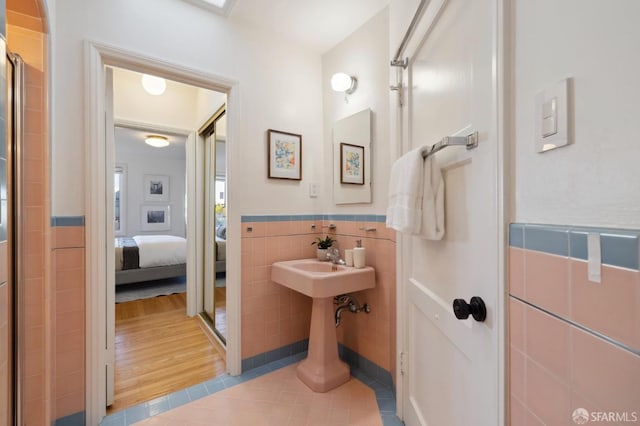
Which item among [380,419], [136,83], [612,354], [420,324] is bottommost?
[380,419]

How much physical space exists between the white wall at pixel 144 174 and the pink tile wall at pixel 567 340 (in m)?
5.98

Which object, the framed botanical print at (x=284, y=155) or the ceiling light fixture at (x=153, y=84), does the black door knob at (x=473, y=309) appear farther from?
the ceiling light fixture at (x=153, y=84)

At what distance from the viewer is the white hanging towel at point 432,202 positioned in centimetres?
101

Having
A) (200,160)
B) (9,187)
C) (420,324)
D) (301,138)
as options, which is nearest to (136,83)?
(200,160)

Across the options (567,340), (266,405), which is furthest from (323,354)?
(567,340)

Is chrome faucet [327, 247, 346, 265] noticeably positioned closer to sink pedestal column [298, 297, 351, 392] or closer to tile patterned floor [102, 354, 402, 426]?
sink pedestal column [298, 297, 351, 392]

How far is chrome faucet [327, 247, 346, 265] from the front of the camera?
208 cm

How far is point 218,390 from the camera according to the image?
70.9 inches

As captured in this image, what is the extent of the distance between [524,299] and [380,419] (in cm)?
131

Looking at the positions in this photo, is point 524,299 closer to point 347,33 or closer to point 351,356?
point 351,356

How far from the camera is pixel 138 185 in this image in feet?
18.8

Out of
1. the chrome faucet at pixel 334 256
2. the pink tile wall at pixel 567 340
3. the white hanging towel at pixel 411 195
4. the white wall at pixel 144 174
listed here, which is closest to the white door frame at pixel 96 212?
the chrome faucet at pixel 334 256

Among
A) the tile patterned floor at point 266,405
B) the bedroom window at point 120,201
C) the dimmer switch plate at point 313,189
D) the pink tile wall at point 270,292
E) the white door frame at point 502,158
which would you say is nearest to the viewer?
the white door frame at point 502,158

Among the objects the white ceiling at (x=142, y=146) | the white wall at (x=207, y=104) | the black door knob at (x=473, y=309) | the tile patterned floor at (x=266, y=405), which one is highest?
the white ceiling at (x=142, y=146)
